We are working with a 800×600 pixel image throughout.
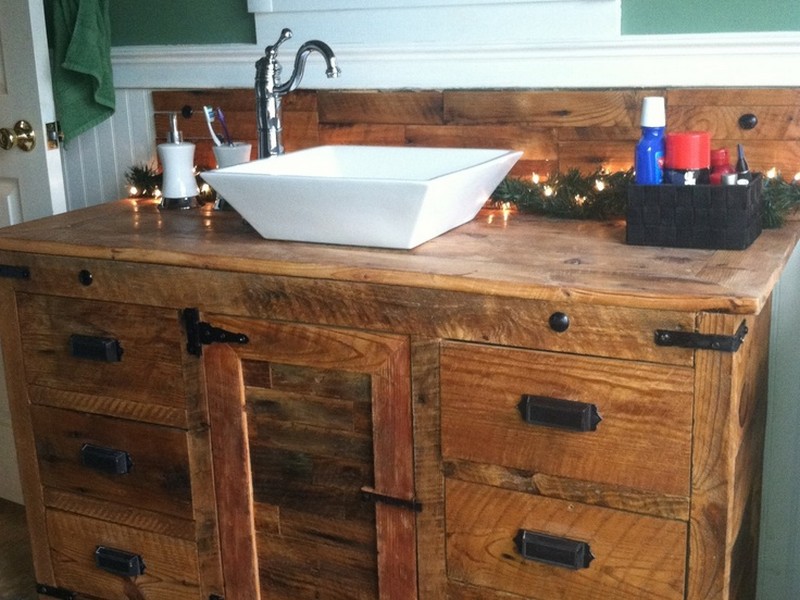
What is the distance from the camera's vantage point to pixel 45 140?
2.25 meters

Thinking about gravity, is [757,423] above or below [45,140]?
below

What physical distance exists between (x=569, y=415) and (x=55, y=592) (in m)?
1.18

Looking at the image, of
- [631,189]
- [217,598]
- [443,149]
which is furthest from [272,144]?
[217,598]

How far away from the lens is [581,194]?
177 centimetres

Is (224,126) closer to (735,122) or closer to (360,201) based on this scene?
(360,201)

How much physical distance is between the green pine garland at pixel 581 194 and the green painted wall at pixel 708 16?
0.85ft

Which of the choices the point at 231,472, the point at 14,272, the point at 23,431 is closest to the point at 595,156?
the point at 231,472

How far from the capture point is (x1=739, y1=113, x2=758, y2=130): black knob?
1717 mm

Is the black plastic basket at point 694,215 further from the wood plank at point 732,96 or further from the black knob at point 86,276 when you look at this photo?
the black knob at point 86,276

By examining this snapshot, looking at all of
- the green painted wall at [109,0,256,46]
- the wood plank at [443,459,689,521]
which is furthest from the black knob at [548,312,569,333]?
the green painted wall at [109,0,256,46]

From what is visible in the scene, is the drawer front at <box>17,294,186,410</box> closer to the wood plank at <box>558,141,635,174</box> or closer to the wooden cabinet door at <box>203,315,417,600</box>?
the wooden cabinet door at <box>203,315,417,600</box>

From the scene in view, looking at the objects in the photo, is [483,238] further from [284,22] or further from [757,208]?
[284,22]

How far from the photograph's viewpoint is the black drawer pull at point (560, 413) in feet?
4.48

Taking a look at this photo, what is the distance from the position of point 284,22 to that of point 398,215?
77cm
